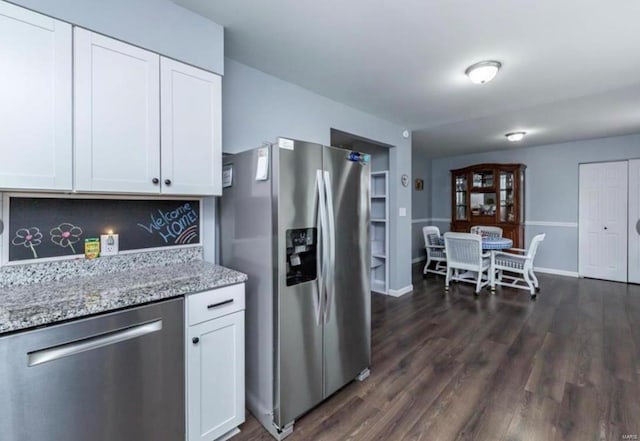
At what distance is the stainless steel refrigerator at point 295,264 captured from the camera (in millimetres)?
1666

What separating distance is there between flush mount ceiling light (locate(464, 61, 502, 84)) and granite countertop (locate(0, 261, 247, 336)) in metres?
2.43

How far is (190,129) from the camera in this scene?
171 centimetres

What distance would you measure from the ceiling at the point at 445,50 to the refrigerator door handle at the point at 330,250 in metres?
0.99

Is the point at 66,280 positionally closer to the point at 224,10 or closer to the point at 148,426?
the point at 148,426

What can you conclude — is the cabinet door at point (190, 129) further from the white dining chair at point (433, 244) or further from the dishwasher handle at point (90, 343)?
the white dining chair at point (433, 244)

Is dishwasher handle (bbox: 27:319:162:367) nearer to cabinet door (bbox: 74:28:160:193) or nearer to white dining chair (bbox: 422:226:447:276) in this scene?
cabinet door (bbox: 74:28:160:193)

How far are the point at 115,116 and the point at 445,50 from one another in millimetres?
2215

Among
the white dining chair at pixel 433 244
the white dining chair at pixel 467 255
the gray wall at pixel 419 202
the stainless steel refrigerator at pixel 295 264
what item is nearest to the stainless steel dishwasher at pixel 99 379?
the stainless steel refrigerator at pixel 295 264

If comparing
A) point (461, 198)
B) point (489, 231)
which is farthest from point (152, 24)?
point (461, 198)

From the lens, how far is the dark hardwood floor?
5.63 feet

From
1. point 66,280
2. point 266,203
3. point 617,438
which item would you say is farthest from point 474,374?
point 66,280

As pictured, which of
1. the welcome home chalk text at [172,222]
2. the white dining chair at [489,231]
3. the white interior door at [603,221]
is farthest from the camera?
the white dining chair at [489,231]

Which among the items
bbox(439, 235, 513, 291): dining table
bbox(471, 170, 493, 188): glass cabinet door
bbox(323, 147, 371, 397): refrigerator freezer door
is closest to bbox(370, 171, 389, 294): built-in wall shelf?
bbox(439, 235, 513, 291): dining table

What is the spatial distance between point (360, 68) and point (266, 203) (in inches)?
60.6
